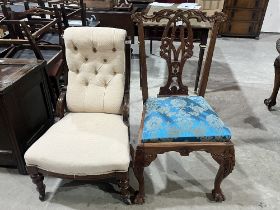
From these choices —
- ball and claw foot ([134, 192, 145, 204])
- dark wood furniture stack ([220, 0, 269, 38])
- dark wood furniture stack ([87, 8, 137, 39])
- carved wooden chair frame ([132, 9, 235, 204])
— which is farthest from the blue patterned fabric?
dark wood furniture stack ([220, 0, 269, 38])

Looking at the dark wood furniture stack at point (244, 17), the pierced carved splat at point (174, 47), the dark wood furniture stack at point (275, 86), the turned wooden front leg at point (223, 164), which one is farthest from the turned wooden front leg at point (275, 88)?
the dark wood furniture stack at point (244, 17)

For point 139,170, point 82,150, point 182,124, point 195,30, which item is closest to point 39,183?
point 82,150

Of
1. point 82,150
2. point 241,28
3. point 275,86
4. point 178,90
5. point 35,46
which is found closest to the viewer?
point 82,150

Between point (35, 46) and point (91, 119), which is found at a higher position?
point (35, 46)

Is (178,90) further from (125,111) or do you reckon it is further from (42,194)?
(42,194)

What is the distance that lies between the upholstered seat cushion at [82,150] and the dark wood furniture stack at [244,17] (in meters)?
4.10

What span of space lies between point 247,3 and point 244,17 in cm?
25

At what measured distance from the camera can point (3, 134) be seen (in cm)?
164

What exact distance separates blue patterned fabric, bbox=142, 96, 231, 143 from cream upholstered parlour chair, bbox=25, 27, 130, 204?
18 cm

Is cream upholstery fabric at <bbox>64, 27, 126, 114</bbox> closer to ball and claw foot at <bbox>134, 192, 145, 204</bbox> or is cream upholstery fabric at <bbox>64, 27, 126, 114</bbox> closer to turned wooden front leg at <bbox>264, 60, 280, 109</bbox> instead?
ball and claw foot at <bbox>134, 192, 145, 204</bbox>

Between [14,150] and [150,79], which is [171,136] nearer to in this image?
[14,150]

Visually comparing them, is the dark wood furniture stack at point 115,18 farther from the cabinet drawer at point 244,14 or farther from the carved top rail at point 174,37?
the cabinet drawer at point 244,14

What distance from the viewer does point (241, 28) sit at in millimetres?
4930

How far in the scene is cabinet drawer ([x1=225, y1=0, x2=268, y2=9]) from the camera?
460 cm
